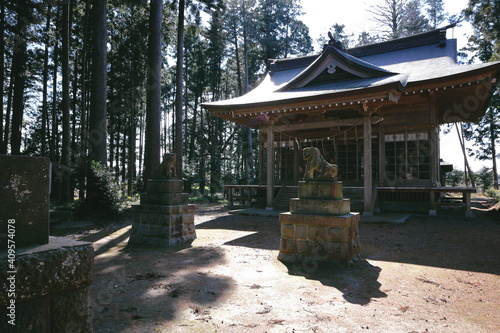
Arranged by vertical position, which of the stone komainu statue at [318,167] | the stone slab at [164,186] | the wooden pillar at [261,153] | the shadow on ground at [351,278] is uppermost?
the wooden pillar at [261,153]

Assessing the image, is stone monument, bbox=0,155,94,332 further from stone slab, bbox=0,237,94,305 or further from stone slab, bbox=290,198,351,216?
stone slab, bbox=290,198,351,216

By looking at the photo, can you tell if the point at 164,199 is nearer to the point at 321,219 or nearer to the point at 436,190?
the point at 321,219

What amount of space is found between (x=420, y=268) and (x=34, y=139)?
1225 inches

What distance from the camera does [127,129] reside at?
2627 cm

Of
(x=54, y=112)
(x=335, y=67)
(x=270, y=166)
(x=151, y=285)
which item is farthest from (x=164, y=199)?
(x=54, y=112)

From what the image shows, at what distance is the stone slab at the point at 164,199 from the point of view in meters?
6.66

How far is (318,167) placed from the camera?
204 inches

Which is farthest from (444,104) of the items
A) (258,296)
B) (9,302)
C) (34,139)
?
(34,139)

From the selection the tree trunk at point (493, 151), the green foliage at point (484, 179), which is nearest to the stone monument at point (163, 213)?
the tree trunk at point (493, 151)

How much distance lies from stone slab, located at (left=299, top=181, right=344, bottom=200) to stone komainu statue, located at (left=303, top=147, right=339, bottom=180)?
111 mm

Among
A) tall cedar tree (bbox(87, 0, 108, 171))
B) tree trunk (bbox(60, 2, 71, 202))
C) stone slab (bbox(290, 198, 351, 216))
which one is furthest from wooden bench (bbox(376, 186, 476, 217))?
tree trunk (bbox(60, 2, 71, 202))

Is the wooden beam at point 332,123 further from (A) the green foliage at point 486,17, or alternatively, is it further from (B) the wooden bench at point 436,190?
(A) the green foliage at point 486,17

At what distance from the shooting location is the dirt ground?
2.89 metres

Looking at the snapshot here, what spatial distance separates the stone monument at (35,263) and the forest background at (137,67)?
9682mm
